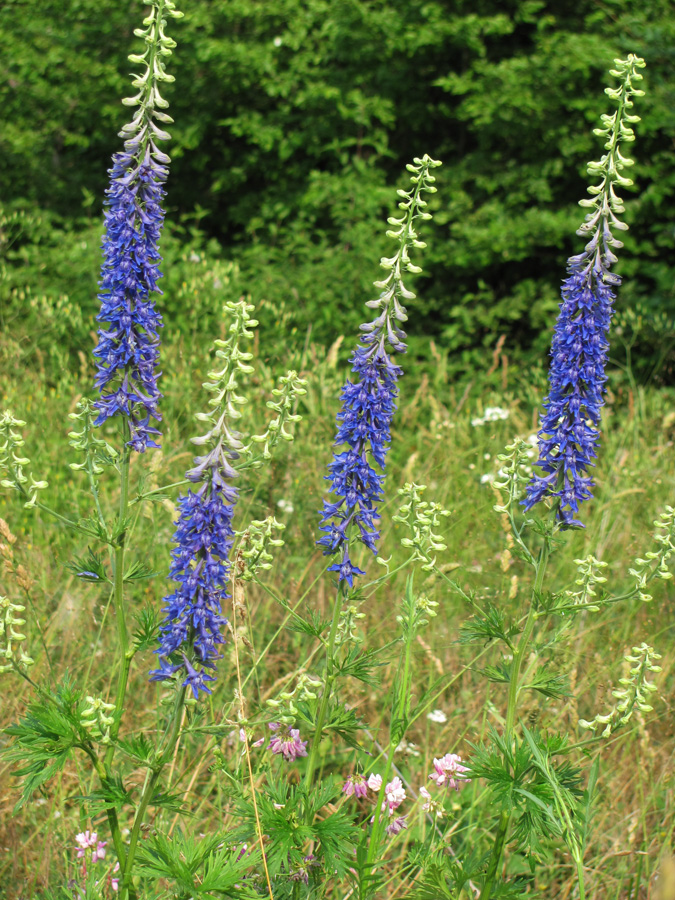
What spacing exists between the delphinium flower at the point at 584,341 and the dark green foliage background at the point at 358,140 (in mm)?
5379

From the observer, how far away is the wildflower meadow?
2340 mm

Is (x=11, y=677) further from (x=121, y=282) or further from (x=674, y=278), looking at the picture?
(x=674, y=278)

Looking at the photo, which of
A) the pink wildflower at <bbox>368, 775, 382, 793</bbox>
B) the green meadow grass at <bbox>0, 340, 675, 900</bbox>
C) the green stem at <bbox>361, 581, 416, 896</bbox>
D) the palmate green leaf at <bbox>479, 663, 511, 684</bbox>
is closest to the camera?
the green stem at <bbox>361, 581, 416, 896</bbox>

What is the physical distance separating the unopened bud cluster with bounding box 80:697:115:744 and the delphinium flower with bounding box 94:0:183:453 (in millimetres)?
745

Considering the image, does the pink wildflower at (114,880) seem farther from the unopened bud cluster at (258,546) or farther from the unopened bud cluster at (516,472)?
the unopened bud cluster at (516,472)

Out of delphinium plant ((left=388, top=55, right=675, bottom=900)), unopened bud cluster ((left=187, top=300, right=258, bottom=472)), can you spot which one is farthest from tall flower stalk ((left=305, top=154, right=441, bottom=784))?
unopened bud cluster ((left=187, top=300, right=258, bottom=472))

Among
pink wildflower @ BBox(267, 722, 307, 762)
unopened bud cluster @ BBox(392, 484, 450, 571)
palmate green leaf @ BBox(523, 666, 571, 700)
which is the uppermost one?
unopened bud cluster @ BBox(392, 484, 450, 571)

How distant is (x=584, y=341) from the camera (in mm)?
2582

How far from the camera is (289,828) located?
2357mm

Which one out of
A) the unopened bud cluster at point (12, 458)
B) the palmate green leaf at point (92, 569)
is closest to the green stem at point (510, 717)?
the palmate green leaf at point (92, 569)

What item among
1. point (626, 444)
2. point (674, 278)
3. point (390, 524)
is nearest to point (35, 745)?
point (390, 524)

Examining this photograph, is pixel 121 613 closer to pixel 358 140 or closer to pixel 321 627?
pixel 321 627

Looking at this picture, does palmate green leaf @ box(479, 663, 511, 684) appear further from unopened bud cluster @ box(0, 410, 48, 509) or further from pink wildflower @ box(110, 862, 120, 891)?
unopened bud cluster @ box(0, 410, 48, 509)

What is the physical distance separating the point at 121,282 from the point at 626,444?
16.3 feet
